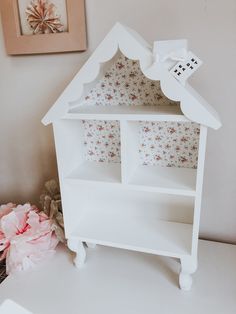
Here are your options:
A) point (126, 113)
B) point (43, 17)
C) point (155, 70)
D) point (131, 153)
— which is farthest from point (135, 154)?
point (43, 17)

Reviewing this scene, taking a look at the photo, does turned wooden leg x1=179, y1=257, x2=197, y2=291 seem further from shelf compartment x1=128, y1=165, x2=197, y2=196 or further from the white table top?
shelf compartment x1=128, y1=165, x2=197, y2=196

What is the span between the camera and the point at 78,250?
85 cm

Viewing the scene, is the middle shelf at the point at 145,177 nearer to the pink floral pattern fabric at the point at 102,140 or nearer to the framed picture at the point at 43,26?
the pink floral pattern fabric at the point at 102,140

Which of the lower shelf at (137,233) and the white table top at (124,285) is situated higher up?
the lower shelf at (137,233)

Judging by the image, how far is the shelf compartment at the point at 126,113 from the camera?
2.17 ft

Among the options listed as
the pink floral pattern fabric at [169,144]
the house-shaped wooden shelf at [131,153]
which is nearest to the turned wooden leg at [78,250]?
the house-shaped wooden shelf at [131,153]

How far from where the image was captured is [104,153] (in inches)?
36.3

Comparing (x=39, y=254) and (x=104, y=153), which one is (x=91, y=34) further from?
(x=39, y=254)

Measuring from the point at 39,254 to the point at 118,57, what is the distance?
24.9 inches

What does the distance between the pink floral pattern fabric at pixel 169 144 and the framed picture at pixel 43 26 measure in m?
0.33

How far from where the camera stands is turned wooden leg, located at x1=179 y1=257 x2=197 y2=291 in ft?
2.45

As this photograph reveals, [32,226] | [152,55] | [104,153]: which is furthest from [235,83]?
[32,226]

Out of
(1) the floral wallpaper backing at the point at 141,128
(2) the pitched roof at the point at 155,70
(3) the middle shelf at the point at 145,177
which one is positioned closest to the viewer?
(2) the pitched roof at the point at 155,70

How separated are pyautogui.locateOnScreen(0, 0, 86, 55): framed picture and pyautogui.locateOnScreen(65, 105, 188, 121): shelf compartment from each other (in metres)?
0.23
